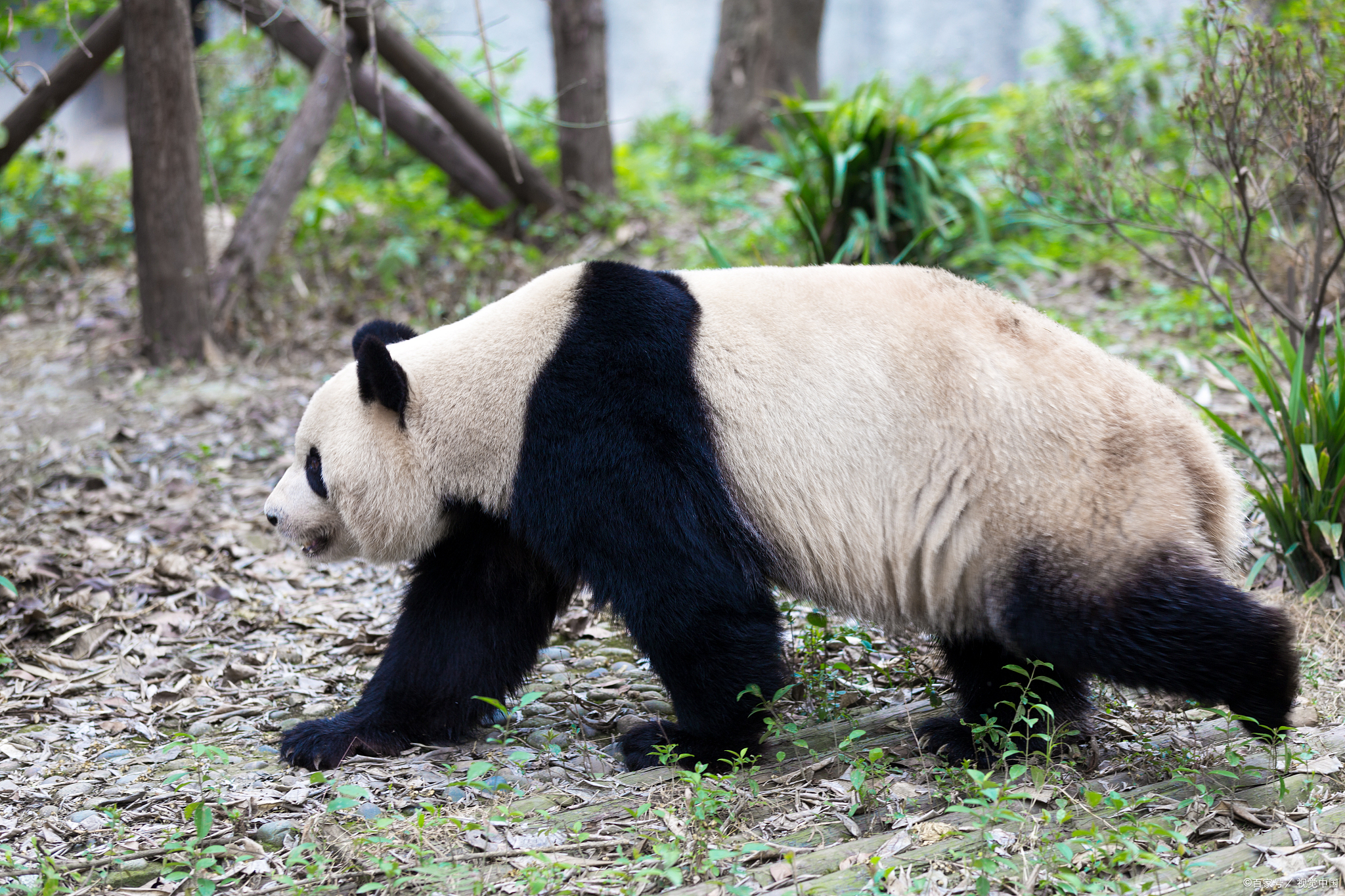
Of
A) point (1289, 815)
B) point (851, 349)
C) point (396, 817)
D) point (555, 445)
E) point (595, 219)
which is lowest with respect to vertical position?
point (1289, 815)

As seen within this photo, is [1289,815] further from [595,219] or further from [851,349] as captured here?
[595,219]

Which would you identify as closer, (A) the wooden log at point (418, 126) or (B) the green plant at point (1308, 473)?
(B) the green plant at point (1308, 473)

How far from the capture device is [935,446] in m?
3.16

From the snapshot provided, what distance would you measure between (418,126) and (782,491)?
6.48 meters

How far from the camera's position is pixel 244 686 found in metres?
4.14

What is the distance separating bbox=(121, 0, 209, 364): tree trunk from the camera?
21.3 ft

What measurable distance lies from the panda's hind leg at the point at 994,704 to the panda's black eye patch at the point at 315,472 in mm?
2085

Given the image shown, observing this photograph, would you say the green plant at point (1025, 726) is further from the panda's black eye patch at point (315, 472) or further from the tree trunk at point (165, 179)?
the tree trunk at point (165, 179)

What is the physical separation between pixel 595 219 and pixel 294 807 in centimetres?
668

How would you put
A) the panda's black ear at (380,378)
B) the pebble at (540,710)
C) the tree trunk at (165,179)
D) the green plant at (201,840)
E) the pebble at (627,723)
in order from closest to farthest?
the green plant at (201,840), the panda's black ear at (380,378), the pebble at (627,723), the pebble at (540,710), the tree trunk at (165,179)

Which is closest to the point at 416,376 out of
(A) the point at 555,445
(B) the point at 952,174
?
(A) the point at 555,445

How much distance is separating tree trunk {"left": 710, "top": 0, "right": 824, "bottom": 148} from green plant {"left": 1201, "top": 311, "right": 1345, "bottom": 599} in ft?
25.2

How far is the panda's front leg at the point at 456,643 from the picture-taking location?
3637 mm

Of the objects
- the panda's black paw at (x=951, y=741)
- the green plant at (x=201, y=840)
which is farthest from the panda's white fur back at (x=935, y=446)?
the green plant at (x=201, y=840)
